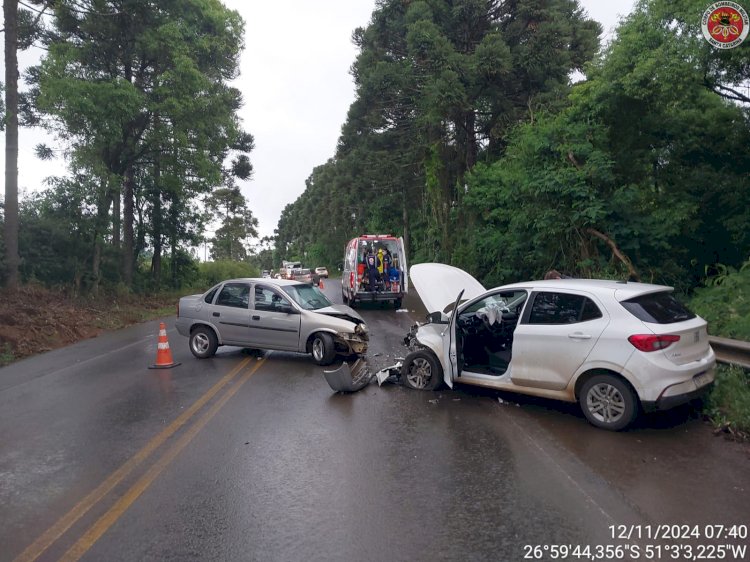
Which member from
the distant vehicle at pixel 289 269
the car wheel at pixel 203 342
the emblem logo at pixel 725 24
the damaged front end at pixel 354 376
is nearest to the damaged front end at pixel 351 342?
the damaged front end at pixel 354 376

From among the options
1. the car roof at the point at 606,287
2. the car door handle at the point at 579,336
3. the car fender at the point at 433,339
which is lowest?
the car fender at the point at 433,339

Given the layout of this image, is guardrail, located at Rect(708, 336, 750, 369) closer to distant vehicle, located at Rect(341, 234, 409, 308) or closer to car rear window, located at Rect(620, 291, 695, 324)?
car rear window, located at Rect(620, 291, 695, 324)

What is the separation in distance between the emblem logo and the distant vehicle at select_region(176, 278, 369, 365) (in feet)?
28.8

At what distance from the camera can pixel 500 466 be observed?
213 inches

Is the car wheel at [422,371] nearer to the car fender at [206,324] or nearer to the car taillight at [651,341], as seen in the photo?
the car taillight at [651,341]

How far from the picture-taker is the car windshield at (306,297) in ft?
36.4

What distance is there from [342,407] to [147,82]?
23.4 m

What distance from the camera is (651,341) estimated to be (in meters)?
6.05

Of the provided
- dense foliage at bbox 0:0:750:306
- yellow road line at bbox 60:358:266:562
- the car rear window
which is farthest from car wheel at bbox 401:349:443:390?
dense foliage at bbox 0:0:750:306

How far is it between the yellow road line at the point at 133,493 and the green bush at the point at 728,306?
24.8 feet

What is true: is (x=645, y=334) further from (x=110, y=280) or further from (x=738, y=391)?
(x=110, y=280)

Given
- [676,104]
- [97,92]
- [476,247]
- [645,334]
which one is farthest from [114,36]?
[645,334]

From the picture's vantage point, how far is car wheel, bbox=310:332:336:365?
10469 mm

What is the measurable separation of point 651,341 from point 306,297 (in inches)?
270
